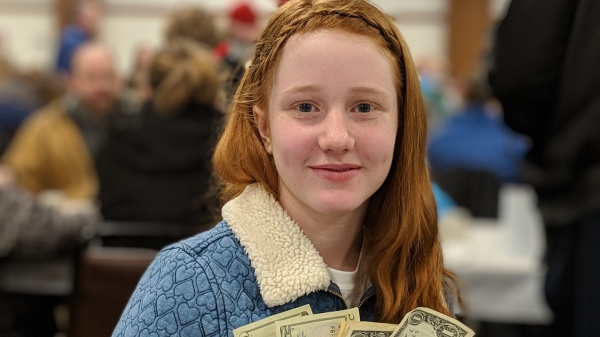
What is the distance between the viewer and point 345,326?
1207 mm

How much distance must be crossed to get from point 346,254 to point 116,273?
94cm

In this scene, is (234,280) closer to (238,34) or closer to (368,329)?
(368,329)

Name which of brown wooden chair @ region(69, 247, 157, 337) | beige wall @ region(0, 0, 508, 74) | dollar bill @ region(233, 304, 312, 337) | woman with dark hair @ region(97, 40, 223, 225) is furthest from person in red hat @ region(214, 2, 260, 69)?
beige wall @ region(0, 0, 508, 74)

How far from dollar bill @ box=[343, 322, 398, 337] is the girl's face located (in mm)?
182

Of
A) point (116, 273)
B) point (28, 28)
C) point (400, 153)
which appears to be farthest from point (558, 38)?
point (28, 28)

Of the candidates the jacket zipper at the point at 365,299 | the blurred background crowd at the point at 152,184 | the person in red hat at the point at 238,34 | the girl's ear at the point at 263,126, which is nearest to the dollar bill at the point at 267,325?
the jacket zipper at the point at 365,299

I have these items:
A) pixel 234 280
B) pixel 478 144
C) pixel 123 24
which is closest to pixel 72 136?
pixel 478 144

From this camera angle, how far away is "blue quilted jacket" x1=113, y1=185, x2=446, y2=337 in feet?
3.91

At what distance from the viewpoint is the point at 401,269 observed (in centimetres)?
136

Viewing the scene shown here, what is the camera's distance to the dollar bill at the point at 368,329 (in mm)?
1197

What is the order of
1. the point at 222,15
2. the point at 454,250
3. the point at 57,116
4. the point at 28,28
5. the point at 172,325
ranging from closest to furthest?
the point at 172,325 → the point at 454,250 → the point at 57,116 → the point at 222,15 → the point at 28,28

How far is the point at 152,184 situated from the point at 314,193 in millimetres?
2070

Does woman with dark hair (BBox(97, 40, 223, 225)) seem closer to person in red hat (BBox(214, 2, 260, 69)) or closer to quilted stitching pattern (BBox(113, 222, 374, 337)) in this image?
person in red hat (BBox(214, 2, 260, 69))

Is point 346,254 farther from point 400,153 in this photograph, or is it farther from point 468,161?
point 468,161
